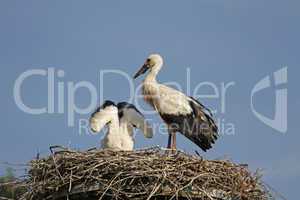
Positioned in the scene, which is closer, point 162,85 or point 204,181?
point 204,181

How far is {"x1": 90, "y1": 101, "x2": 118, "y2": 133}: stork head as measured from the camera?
8797 mm

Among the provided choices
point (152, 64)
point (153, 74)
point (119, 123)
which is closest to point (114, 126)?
point (119, 123)

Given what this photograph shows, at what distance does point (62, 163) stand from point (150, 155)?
87cm

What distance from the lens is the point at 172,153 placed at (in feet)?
24.3

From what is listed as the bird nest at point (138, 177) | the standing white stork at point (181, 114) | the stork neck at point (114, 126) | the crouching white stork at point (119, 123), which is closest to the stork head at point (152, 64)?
the standing white stork at point (181, 114)

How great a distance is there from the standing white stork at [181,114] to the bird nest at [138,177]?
1.82 metres

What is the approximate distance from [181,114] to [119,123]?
104cm

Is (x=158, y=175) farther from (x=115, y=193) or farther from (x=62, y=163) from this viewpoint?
(x=62, y=163)

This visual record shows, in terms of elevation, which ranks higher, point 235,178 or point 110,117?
point 110,117

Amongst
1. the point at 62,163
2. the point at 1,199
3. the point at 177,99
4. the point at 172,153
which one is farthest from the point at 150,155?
the point at 177,99

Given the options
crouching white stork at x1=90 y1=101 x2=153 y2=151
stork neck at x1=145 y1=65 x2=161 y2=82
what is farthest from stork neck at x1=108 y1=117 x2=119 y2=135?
stork neck at x1=145 y1=65 x2=161 y2=82

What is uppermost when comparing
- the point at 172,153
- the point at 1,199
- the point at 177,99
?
the point at 177,99

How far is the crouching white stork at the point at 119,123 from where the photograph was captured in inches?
343

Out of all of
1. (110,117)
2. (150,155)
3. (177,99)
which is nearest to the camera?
(150,155)
